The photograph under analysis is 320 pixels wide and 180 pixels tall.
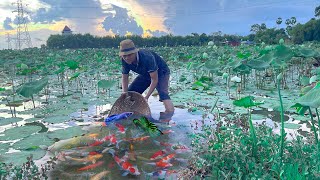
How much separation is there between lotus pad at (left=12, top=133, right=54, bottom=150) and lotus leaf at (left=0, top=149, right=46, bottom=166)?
0.49ft

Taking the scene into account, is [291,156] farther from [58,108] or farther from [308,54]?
[308,54]

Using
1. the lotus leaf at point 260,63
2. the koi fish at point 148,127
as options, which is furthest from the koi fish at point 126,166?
the lotus leaf at point 260,63

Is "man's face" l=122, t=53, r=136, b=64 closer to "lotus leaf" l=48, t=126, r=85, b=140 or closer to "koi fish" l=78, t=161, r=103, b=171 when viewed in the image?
"lotus leaf" l=48, t=126, r=85, b=140

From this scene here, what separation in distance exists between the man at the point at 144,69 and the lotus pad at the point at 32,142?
157cm

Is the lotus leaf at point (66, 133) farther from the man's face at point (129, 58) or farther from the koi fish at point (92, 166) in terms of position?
the man's face at point (129, 58)

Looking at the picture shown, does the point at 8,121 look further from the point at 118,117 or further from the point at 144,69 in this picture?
the point at 144,69

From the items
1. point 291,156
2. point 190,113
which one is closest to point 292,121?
point 190,113

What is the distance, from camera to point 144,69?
5.28 metres

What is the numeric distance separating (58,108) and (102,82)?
0.92 meters

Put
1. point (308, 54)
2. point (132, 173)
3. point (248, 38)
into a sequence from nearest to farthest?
1. point (132, 173)
2. point (308, 54)
3. point (248, 38)

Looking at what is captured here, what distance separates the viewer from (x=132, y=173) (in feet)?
10.9

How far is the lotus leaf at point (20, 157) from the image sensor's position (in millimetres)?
3318

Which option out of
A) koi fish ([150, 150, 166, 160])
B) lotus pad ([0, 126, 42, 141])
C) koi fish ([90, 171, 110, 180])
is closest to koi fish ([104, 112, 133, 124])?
lotus pad ([0, 126, 42, 141])

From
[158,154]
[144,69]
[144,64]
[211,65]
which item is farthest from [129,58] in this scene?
[211,65]
